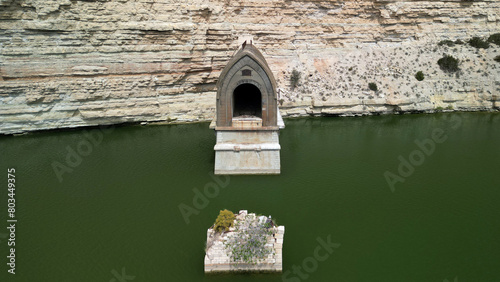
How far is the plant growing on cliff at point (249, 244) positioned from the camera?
13727 mm

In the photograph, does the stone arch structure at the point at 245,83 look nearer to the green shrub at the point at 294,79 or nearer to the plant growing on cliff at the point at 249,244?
the plant growing on cliff at the point at 249,244

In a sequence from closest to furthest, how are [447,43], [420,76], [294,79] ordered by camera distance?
[294,79] < [420,76] < [447,43]

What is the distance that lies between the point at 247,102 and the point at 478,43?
22.2m

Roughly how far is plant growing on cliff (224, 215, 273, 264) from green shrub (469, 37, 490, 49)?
1197 inches

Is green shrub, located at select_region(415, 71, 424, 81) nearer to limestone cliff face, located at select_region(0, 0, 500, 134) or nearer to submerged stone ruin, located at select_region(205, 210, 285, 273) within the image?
limestone cliff face, located at select_region(0, 0, 500, 134)

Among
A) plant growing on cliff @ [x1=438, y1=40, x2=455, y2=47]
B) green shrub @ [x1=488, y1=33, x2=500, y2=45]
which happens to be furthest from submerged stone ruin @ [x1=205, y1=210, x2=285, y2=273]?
green shrub @ [x1=488, y1=33, x2=500, y2=45]

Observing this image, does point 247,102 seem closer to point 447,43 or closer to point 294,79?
point 294,79

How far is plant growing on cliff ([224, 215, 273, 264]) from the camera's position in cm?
1373

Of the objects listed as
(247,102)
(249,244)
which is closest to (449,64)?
(247,102)

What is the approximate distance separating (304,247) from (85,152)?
15.7 m

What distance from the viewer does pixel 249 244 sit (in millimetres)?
13797

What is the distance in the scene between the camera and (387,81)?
3406cm

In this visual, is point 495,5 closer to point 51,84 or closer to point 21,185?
point 51,84

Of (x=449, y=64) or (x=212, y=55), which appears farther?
(x=449, y=64)
